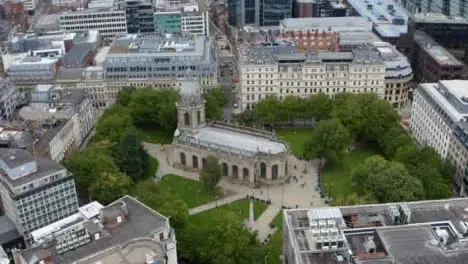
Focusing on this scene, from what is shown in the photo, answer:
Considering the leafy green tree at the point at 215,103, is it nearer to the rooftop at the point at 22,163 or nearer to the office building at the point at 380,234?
the rooftop at the point at 22,163

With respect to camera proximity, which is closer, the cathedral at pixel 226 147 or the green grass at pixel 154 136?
the cathedral at pixel 226 147

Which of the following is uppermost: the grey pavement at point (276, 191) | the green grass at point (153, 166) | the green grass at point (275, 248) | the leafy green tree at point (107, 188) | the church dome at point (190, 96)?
the church dome at point (190, 96)

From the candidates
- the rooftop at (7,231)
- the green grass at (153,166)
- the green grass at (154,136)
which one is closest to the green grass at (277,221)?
the green grass at (153,166)

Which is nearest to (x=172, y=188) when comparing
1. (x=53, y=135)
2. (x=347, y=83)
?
(x=53, y=135)

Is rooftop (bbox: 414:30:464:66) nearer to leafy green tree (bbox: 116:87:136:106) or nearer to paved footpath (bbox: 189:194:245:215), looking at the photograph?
paved footpath (bbox: 189:194:245:215)

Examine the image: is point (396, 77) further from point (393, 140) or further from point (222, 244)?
point (222, 244)

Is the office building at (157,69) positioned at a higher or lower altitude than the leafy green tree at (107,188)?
higher

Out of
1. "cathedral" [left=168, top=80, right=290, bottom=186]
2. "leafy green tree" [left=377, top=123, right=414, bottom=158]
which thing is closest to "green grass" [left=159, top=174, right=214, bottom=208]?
"cathedral" [left=168, top=80, right=290, bottom=186]
